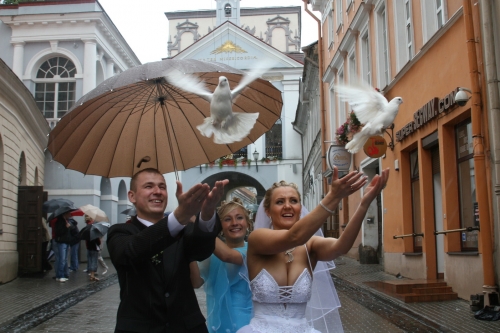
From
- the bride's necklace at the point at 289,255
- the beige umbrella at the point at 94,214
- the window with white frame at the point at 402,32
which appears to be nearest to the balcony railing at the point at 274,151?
the beige umbrella at the point at 94,214

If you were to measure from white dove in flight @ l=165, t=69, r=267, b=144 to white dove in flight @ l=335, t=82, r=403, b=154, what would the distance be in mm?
597

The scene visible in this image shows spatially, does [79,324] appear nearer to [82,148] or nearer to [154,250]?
[82,148]

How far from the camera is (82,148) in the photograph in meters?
4.27

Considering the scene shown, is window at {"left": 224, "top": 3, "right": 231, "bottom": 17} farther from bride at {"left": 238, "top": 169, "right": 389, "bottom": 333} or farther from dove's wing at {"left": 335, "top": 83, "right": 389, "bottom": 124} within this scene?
dove's wing at {"left": 335, "top": 83, "right": 389, "bottom": 124}

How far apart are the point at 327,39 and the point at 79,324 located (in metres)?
19.8

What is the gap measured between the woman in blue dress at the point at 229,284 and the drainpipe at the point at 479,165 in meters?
5.66

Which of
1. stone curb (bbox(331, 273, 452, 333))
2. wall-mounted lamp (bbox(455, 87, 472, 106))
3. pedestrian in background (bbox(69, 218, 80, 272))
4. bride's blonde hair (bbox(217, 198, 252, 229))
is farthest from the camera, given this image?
pedestrian in background (bbox(69, 218, 80, 272))

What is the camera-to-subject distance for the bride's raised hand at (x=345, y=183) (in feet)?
9.59

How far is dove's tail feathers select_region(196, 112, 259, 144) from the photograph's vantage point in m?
3.40

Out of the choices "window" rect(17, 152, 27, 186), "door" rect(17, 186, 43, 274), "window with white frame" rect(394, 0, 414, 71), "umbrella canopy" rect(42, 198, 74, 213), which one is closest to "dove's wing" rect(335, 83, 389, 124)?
"window with white frame" rect(394, 0, 414, 71)

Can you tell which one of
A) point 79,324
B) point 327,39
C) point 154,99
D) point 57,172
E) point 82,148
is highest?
point 327,39

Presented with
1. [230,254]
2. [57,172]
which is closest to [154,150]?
[230,254]

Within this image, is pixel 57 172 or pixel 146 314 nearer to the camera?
pixel 146 314

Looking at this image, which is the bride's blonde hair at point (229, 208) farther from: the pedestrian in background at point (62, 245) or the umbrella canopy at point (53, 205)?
the umbrella canopy at point (53, 205)
